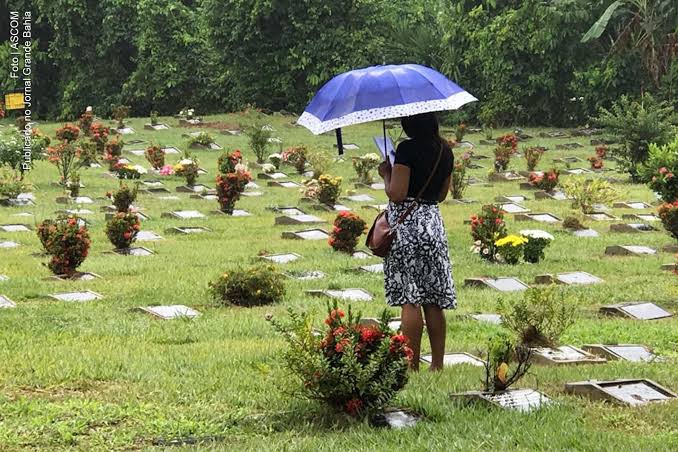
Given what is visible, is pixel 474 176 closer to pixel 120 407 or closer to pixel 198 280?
pixel 198 280

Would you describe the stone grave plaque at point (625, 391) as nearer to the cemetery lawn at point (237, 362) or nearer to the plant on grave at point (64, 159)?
the cemetery lawn at point (237, 362)

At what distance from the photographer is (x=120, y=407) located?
5258 mm

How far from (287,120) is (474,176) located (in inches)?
345

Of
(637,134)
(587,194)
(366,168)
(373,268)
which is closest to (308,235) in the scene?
(373,268)

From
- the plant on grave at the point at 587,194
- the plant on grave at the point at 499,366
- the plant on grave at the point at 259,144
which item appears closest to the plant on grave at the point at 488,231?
the plant on grave at the point at 587,194

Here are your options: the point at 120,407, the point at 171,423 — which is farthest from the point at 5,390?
the point at 171,423

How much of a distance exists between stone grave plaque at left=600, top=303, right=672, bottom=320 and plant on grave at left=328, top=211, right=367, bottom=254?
3.79m

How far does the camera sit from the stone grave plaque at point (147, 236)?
1319 cm

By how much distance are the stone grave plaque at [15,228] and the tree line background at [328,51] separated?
16.2 metres

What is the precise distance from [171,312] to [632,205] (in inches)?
404

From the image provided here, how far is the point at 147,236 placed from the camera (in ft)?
44.1

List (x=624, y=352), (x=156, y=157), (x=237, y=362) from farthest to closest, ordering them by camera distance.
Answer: (x=156, y=157), (x=624, y=352), (x=237, y=362)

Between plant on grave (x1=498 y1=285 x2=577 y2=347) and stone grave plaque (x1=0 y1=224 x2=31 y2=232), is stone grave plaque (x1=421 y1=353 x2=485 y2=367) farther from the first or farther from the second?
stone grave plaque (x1=0 y1=224 x2=31 y2=232)

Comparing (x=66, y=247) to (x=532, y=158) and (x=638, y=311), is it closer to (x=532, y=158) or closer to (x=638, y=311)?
(x=638, y=311)
